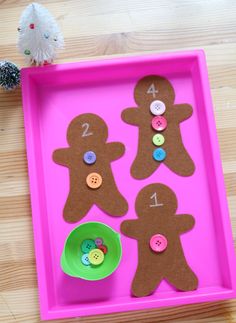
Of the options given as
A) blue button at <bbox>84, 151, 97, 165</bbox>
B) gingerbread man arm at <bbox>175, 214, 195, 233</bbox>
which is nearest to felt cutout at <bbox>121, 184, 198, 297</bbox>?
gingerbread man arm at <bbox>175, 214, 195, 233</bbox>

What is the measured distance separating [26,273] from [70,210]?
144mm

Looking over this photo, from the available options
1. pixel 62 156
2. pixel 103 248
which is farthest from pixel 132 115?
pixel 103 248

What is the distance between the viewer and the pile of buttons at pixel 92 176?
78cm

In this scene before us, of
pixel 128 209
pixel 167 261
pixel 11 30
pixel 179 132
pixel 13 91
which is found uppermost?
pixel 11 30

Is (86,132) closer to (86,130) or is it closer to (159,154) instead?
(86,130)

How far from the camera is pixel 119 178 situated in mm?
796

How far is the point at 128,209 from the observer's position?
2.58ft

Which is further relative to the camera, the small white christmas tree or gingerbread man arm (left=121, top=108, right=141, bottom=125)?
gingerbread man arm (left=121, top=108, right=141, bottom=125)

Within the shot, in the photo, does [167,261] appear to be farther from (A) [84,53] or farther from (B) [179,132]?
(A) [84,53]

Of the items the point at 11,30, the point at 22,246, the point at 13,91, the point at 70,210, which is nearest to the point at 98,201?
the point at 70,210

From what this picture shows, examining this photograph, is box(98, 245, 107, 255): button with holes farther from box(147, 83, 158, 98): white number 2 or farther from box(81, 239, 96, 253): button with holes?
box(147, 83, 158, 98): white number 2

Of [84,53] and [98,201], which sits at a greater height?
[84,53]

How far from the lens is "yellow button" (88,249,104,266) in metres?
0.76

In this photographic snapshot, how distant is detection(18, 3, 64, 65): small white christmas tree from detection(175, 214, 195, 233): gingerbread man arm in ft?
1.25
